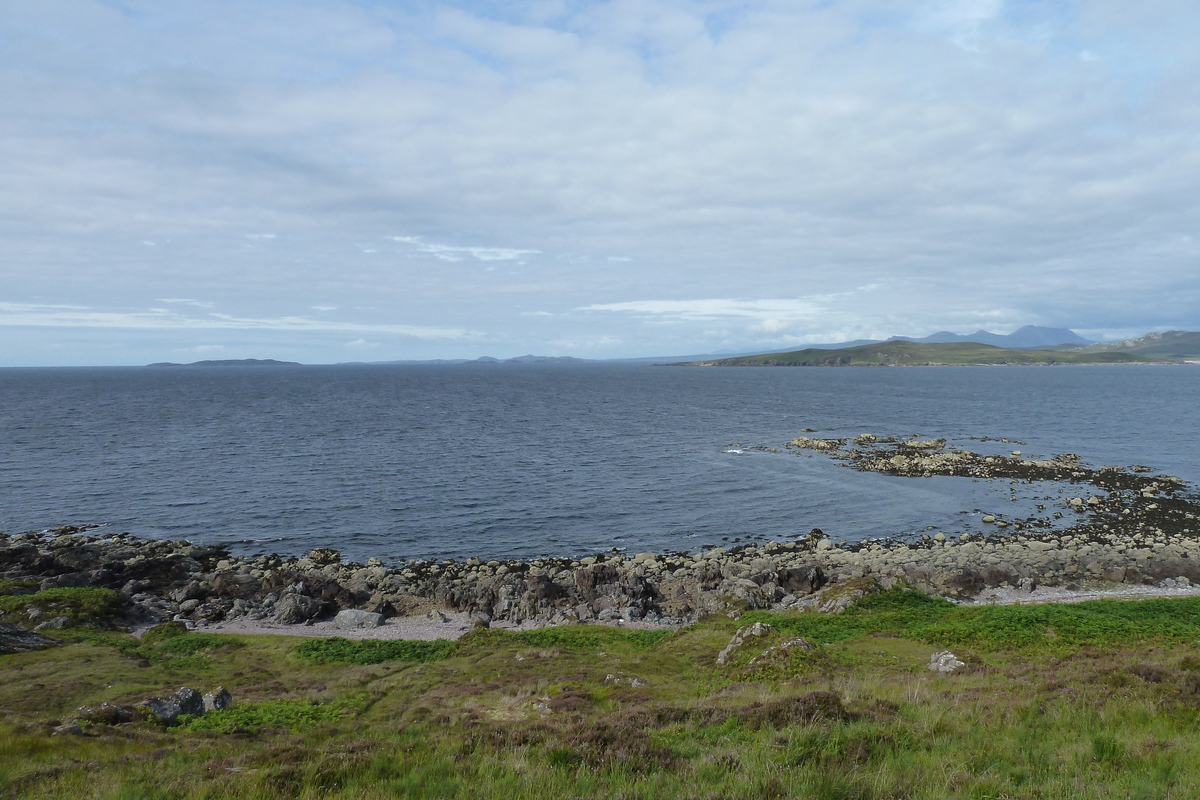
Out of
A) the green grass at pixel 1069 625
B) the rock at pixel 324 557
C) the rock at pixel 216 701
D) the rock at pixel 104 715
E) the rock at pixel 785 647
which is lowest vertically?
the rock at pixel 324 557

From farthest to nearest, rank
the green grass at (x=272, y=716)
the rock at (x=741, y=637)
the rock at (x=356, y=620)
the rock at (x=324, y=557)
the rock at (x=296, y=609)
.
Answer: the rock at (x=324, y=557), the rock at (x=296, y=609), the rock at (x=356, y=620), the rock at (x=741, y=637), the green grass at (x=272, y=716)

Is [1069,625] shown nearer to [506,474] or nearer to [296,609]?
[296,609]

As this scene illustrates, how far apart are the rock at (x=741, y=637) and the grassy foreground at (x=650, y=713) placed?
479 mm

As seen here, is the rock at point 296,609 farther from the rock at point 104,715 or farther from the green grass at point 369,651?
the rock at point 104,715

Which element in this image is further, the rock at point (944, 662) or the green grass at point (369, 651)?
the green grass at point (369, 651)

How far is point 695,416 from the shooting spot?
426 feet

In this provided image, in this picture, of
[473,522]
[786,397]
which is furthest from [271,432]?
[786,397]

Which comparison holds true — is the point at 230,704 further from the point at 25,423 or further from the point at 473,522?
the point at 25,423

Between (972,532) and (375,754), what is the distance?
169 ft

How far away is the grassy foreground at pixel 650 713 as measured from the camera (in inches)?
435

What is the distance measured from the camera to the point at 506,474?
236 ft

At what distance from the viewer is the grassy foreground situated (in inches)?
435

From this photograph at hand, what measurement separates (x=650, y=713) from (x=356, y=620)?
24.7 m

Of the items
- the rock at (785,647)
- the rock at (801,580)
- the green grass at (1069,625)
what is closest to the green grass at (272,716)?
A: the rock at (785,647)
